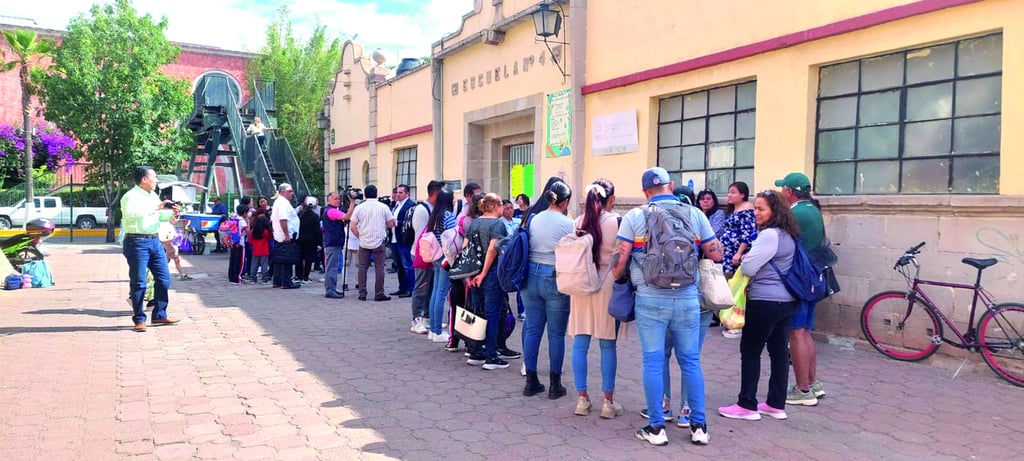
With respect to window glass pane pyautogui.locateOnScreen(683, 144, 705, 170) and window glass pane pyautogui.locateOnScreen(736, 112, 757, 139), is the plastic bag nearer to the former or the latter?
window glass pane pyautogui.locateOnScreen(736, 112, 757, 139)

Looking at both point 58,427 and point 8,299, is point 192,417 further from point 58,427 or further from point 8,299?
point 8,299

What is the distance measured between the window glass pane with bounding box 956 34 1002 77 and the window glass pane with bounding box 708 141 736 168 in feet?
8.94

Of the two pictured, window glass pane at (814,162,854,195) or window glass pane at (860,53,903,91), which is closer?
window glass pane at (860,53,903,91)

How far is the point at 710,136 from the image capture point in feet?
30.3

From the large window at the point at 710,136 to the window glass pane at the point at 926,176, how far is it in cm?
186

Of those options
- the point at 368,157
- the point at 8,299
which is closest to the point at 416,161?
the point at 368,157

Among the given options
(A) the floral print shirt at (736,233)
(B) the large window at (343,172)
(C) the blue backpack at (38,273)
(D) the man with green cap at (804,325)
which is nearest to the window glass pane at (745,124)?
(A) the floral print shirt at (736,233)

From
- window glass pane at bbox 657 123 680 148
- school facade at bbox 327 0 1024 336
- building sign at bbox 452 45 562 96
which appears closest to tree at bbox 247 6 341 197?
building sign at bbox 452 45 562 96

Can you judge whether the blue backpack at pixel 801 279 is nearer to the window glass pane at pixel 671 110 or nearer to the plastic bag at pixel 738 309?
the plastic bag at pixel 738 309

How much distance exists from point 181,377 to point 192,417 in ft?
3.91

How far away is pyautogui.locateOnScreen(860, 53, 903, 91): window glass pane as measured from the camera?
7102mm

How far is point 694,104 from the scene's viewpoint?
9492mm

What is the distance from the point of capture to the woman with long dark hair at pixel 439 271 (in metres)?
7.24

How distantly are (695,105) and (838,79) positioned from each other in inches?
82.5
